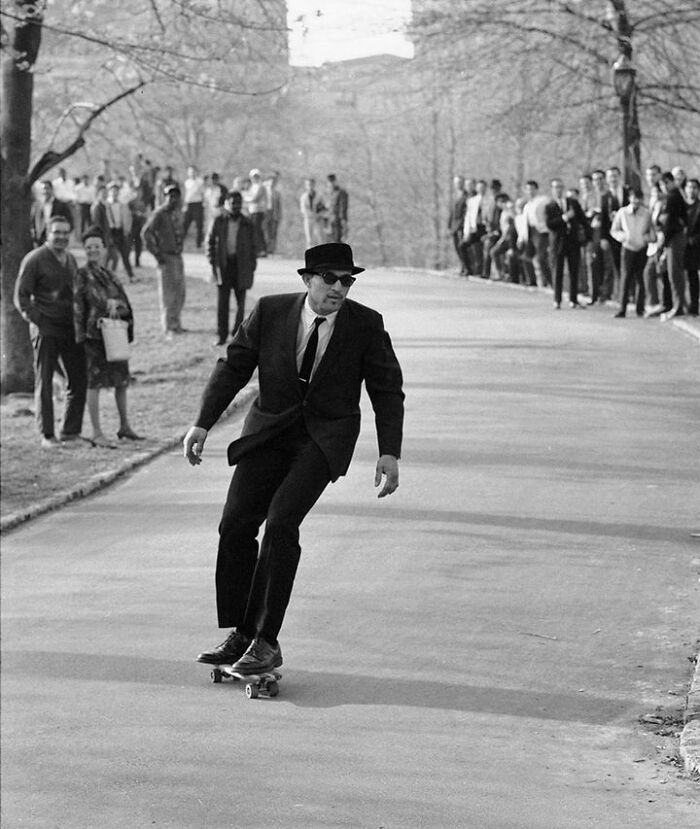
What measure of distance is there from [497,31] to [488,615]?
70.4 feet

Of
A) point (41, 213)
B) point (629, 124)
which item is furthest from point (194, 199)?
point (629, 124)

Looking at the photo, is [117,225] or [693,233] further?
[117,225]

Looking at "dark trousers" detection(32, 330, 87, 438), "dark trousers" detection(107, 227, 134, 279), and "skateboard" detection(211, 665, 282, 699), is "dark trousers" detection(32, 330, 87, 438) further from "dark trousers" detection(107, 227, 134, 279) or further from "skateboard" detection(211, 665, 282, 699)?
"dark trousers" detection(107, 227, 134, 279)

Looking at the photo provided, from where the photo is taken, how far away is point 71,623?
10.2 meters

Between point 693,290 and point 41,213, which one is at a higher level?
point 41,213

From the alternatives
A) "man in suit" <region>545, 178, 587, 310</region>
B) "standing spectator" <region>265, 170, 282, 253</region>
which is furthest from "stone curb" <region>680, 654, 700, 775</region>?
"standing spectator" <region>265, 170, 282, 253</region>

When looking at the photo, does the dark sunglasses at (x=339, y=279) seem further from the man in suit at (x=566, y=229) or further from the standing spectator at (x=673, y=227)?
the man in suit at (x=566, y=229)

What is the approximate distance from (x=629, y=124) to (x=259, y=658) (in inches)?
852

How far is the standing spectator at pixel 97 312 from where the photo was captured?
639 inches

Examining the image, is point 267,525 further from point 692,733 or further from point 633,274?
point 633,274

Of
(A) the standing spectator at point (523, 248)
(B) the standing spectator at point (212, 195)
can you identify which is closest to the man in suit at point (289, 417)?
(A) the standing spectator at point (523, 248)

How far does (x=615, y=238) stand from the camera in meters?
23.5

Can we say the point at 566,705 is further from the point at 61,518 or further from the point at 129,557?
the point at 61,518

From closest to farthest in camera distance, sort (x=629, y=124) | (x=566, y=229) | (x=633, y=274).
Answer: (x=633, y=274) → (x=566, y=229) → (x=629, y=124)
